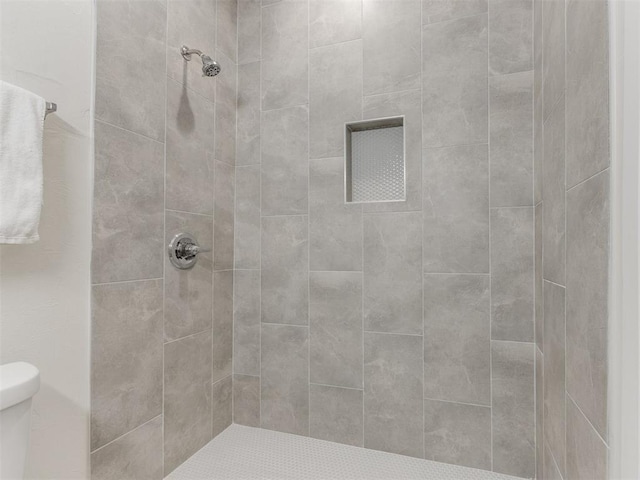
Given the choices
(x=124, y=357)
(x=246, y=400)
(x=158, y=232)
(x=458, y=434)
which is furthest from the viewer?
(x=246, y=400)

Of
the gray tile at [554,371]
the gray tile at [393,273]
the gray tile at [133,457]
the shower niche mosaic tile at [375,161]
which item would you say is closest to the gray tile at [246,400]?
the gray tile at [133,457]

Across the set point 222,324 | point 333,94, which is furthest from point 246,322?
point 333,94

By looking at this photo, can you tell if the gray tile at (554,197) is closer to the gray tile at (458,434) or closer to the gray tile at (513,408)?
the gray tile at (513,408)

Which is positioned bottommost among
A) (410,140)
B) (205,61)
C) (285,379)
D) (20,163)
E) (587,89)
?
(285,379)

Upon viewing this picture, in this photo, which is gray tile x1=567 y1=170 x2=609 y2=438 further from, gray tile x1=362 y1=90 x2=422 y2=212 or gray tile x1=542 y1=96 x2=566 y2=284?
gray tile x1=362 y1=90 x2=422 y2=212

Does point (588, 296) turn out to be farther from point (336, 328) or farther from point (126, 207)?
point (126, 207)

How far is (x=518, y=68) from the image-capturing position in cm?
148

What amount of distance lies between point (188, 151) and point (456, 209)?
1157mm

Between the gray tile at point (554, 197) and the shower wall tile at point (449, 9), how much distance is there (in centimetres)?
65

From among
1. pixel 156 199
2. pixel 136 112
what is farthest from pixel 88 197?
pixel 136 112

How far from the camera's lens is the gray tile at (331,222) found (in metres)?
1.70

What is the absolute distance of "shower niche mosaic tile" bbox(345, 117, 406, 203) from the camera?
168 cm

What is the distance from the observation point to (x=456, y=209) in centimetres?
155

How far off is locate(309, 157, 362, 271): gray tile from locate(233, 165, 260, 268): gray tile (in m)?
0.29
